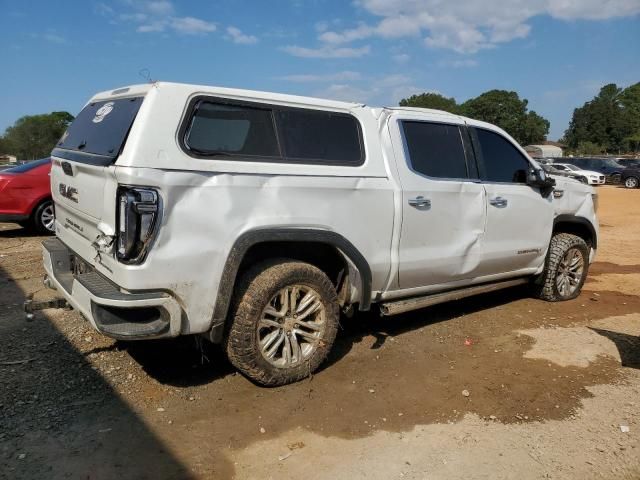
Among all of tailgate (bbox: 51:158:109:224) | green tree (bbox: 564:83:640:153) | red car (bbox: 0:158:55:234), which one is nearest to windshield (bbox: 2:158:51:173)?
red car (bbox: 0:158:55:234)

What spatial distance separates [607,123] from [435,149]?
10396 centimetres

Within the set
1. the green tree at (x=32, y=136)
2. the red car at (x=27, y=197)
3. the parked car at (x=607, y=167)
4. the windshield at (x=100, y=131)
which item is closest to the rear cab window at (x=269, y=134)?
the windshield at (x=100, y=131)

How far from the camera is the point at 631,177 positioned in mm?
29141

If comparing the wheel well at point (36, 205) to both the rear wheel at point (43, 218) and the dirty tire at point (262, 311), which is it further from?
the dirty tire at point (262, 311)

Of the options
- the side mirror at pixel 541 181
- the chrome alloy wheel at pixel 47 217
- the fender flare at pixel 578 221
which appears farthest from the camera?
the chrome alloy wheel at pixel 47 217

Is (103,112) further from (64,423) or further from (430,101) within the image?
(430,101)

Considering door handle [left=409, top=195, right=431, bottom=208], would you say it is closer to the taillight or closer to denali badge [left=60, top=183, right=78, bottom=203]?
the taillight

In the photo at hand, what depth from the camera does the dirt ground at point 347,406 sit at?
9.41 feet

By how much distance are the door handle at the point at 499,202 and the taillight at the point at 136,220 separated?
10.1ft

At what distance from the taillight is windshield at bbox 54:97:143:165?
30 centimetres

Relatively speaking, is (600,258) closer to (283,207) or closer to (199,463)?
(283,207)

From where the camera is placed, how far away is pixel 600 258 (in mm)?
8898

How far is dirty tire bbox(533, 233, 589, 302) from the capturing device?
5738 millimetres

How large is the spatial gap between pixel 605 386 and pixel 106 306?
11.5 ft
